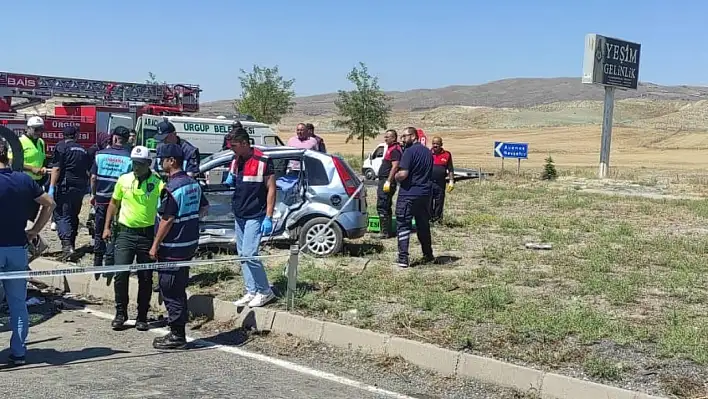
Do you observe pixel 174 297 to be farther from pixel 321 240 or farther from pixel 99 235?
pixel 321 240

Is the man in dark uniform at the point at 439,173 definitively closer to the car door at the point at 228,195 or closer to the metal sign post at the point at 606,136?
the car door at the point at 228,195

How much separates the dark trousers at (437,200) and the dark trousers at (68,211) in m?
6.10

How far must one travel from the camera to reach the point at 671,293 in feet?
28.9

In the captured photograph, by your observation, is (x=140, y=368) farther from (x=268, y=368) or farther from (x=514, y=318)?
(x=514, y=318)

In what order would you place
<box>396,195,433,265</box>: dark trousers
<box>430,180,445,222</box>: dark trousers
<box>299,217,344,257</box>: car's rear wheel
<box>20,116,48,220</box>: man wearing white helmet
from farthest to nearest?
<box>430,180,445,222</box>: dark trousers → <box>20,116,48,220</box>: man wearing white helmet → <box>299,217,344,257</box>: car's rear wheel → <box>396,195,433,265</box>: dark trousers

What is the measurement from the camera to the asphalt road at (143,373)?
5660 millimetres

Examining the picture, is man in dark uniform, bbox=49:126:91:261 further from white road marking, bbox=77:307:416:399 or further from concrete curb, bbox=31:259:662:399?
white road marking, bbox=77:307:416:399

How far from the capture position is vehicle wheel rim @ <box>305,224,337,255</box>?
10.7 meters

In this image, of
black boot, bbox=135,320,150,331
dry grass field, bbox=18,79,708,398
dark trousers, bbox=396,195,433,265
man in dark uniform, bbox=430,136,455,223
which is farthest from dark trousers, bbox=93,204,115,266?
man in dark uniform, bbox=430,136,455,223

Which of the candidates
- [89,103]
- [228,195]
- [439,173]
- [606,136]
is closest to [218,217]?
[228,195]

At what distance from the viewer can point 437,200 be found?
14.3 m

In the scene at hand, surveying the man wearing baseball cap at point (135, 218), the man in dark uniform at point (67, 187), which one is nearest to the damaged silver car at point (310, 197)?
the man in dark uniform at point (67, 187)

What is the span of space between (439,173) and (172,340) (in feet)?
25.8

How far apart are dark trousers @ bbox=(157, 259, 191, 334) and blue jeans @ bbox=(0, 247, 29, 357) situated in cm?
113
